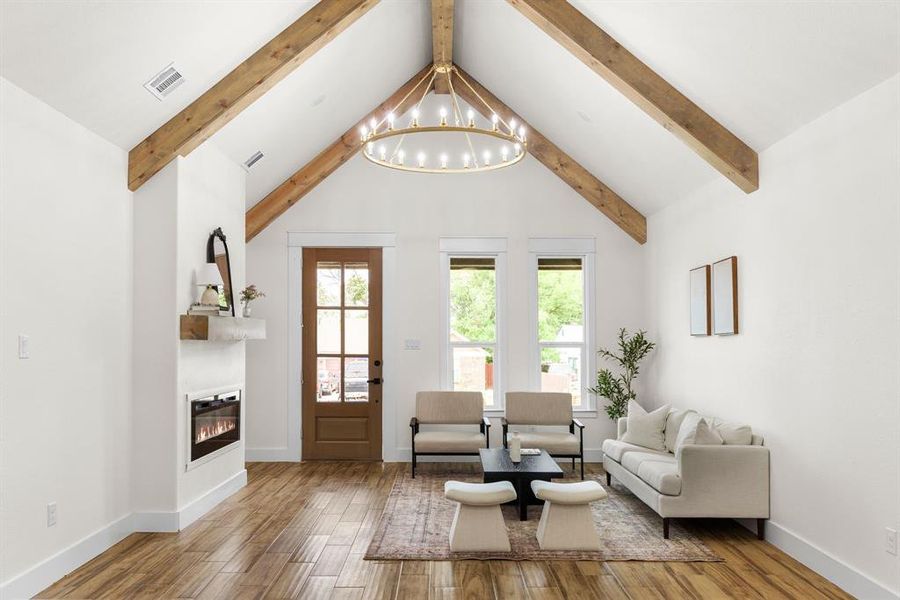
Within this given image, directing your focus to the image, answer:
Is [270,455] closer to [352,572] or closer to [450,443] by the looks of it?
[450,443]

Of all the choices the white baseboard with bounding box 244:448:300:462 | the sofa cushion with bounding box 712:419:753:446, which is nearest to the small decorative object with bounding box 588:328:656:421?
the sofa cushion with bounding box 712:419:753:446

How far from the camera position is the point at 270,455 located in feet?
25.3

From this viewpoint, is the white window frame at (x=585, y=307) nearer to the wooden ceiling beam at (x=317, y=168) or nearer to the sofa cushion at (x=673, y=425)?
the sofa cushion at (x=673, y=425)

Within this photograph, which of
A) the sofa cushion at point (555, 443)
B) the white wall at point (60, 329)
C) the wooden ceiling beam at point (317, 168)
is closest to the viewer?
the white wall at point (60, 329)

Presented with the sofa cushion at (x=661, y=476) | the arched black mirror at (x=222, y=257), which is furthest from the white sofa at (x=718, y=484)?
the arched black mirror at (x=222, y=257)

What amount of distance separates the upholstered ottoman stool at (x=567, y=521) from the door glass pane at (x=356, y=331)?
11.9ft

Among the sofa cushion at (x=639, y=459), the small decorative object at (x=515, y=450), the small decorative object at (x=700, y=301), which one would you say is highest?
the small decorative object at (x=700, y=301)

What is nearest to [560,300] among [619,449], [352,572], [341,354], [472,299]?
[472,299]

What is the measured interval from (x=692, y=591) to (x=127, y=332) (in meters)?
4.01

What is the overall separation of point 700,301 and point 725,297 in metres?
0.58

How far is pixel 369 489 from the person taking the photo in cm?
637

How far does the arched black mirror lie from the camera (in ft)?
18.7

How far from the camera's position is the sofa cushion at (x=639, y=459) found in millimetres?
5434

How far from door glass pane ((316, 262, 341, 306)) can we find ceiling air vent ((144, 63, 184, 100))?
11.1 feet
